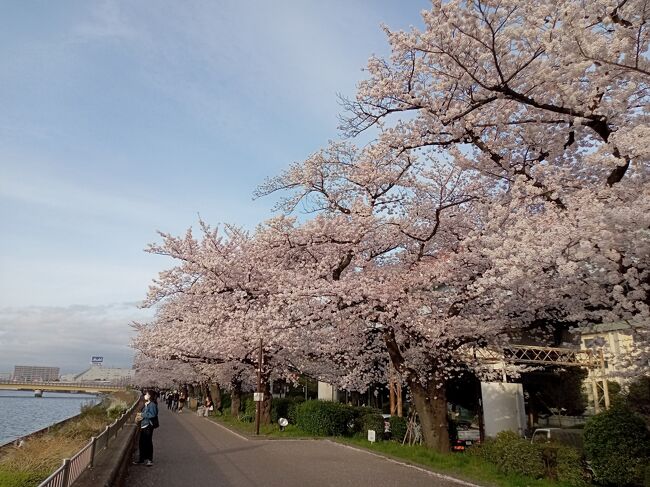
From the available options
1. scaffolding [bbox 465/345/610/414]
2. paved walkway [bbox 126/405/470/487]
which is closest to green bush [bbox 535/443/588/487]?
paved walkway [bbox 126/405/470/487]

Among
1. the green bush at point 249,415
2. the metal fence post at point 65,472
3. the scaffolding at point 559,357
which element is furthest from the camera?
the green bush at point 249,415

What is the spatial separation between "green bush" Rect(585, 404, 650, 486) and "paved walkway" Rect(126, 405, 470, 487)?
2.71 meters

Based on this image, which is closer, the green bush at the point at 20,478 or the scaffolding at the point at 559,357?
the green bush at the point at 20,478

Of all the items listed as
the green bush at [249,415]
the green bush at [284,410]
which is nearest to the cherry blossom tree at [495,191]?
the green bush at [284,410]

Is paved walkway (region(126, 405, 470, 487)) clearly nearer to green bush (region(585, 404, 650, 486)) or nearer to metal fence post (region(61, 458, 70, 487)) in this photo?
green bush (region(585, 404, 650, 486))

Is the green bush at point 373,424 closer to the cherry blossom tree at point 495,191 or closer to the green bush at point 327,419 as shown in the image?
the green bush at point 327,419

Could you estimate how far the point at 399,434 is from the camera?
1619cm

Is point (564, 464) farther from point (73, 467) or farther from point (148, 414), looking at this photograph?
point (148, 414)

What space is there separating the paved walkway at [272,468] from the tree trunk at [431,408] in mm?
1530

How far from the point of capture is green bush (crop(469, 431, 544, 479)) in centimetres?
991

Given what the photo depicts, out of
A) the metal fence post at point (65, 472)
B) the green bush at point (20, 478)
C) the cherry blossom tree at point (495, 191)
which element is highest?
the cherry blossom tree at point (495, 191)

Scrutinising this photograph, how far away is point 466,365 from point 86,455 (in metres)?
10.7

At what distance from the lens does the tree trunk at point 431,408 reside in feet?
42.4

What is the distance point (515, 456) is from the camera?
33.6 ft
